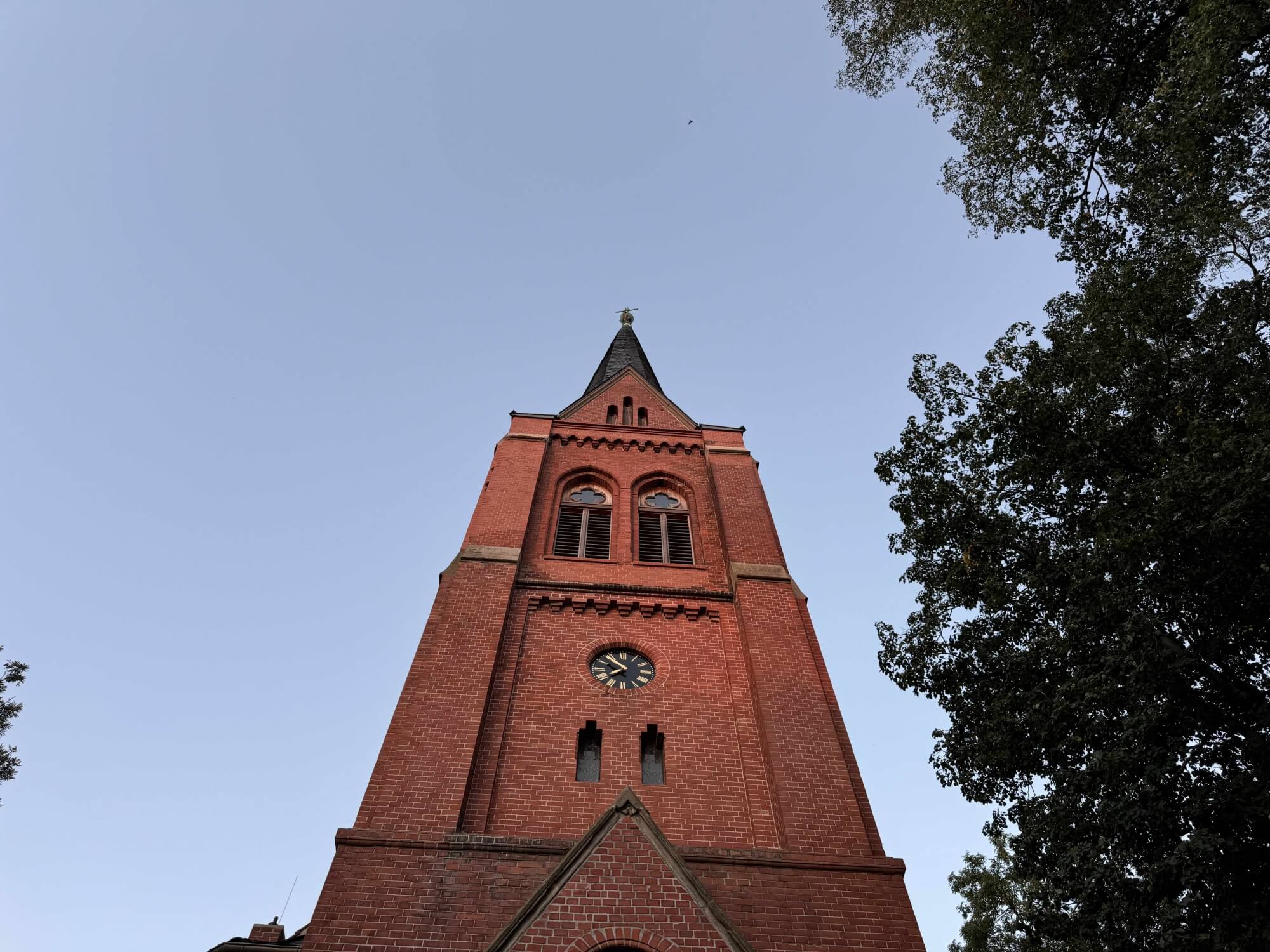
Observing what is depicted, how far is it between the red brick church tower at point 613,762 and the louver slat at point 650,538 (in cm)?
5

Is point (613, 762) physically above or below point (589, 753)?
below

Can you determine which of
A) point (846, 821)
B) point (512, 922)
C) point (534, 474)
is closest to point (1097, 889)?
point (846, 821)

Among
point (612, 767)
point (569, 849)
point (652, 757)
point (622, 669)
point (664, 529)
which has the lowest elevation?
point (569, 849)

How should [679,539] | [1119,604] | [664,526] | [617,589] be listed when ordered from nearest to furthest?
1. [1119,604]
2. [617,589]
3. [679,539]
4. [664,526]

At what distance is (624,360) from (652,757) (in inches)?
760

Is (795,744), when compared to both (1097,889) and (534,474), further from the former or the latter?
(534,474)

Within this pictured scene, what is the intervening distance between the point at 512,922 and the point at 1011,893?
13243 mm

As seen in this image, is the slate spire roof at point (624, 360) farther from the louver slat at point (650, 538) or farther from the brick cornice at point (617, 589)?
the brick cornice at point (617, 589)

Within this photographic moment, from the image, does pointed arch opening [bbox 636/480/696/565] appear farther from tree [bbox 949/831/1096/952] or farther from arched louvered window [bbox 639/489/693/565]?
tree [bbox 949/831/1096/952]

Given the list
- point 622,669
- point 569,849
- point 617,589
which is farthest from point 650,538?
point 569,849

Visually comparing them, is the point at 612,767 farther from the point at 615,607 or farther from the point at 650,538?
the point at 650,538

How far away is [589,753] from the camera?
13945 mm

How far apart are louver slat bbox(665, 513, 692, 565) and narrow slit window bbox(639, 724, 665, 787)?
5.12 meters

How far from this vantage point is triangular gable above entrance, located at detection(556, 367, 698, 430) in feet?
85.2
